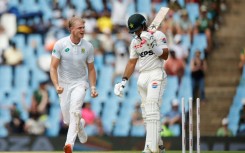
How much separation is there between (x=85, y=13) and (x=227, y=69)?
3386 mm

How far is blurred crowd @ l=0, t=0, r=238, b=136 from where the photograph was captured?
17438 mm

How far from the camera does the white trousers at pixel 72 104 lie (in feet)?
35.0

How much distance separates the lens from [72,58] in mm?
10859

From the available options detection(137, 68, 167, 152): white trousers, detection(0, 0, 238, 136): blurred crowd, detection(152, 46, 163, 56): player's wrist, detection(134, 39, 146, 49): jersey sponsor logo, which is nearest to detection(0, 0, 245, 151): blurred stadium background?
detection(0, 0, 238, 136): blurred crowd

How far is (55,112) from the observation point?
57.0ft

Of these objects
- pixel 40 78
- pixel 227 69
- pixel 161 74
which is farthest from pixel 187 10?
pixel 161 74

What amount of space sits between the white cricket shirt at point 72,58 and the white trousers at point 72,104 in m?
0.10

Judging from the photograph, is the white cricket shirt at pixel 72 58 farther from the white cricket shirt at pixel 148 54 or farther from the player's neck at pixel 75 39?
the white cricket shirt at pixel 148 54

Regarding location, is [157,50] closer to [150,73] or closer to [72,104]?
[150,73]

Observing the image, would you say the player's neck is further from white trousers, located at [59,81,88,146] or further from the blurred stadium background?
the blurred stadium background

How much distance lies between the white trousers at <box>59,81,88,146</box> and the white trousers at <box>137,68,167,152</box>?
0.77m

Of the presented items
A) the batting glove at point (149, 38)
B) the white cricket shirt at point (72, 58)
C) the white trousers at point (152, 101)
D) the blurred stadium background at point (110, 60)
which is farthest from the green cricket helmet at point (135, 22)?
the blurred stadium background at point (110, 60)

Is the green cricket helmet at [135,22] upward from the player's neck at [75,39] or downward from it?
upward

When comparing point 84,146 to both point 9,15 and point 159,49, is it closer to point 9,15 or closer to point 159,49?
point 9,15
